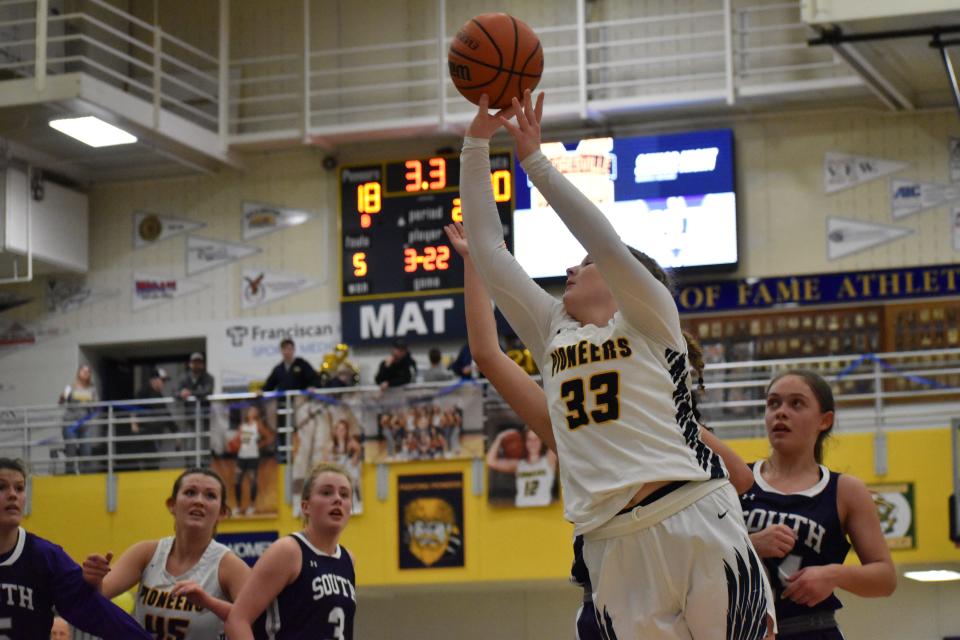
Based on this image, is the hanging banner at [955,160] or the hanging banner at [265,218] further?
the hanging banner at [265,218]

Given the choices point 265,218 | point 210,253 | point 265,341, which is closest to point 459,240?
point 265,341

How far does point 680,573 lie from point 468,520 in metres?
11.1

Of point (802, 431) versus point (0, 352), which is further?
point (0, 352)

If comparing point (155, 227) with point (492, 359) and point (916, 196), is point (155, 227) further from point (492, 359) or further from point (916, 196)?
point (492, 359)

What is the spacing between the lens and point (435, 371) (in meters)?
15.8

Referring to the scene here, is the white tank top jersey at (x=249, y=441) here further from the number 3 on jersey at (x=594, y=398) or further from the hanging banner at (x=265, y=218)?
the number 3 on jersey at (x=594, y=398)

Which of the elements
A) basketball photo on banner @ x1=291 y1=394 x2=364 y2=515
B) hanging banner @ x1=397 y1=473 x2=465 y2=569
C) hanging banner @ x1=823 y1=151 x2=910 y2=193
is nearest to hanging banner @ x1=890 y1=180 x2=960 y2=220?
hanging banner @ x1=823 y1=151 x2=910 y2=193

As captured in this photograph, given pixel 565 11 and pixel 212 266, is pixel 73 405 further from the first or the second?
pixel 565 11

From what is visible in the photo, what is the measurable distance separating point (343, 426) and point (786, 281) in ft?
17.2

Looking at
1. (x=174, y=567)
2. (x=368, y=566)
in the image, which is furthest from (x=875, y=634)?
(x=174, y=567)

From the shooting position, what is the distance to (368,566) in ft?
48.4

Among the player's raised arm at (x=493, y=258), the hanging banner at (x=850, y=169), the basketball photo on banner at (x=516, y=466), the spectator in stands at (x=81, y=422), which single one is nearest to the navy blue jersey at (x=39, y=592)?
the player's raised arm at (x=493, y=258)

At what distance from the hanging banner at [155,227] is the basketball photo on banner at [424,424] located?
5.17 metres

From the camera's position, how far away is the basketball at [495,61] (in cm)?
411
